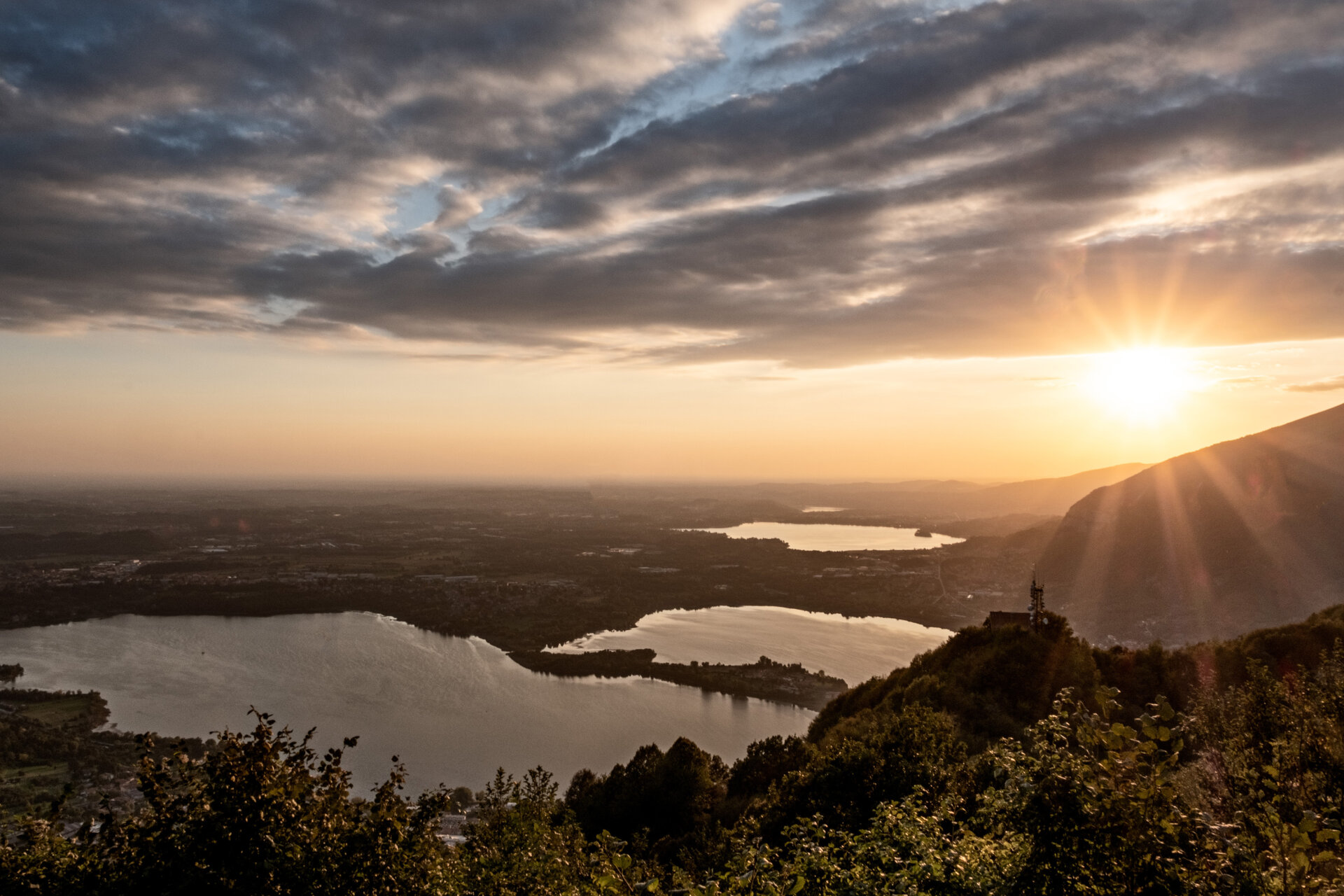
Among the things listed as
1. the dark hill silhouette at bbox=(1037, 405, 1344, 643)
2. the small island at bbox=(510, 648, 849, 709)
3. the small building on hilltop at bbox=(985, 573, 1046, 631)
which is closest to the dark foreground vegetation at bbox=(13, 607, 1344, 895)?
the small building on hilltop at bbox=(985, 573, 1046, 631)

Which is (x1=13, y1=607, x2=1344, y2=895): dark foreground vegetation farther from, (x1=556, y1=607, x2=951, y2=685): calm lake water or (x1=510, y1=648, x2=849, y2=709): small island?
(x1=556, y1=607, x2=951, y2=685): calm lake water

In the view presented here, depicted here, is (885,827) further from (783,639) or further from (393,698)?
(783,639)

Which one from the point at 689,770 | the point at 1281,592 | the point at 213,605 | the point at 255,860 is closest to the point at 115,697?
the point at 213,605

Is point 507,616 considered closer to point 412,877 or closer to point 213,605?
point 213,605

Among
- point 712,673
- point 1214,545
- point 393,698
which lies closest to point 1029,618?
point 712,673

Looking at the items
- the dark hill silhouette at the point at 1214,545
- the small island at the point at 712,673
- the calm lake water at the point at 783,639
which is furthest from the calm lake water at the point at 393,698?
the dark hill silhouette at the point at 1214,545

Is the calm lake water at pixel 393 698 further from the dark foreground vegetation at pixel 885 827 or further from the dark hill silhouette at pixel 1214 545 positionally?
the dark hill silhouette at pixel 1214 545
